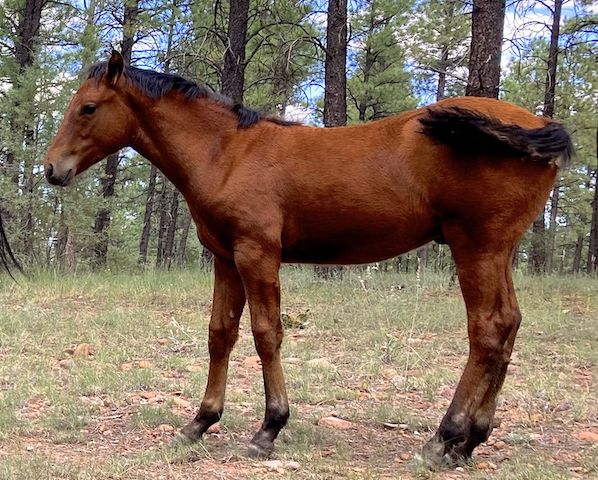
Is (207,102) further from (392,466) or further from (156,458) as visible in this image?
(392,466)

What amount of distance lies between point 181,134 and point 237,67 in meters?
9.57

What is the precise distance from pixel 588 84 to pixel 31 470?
63.6 ft

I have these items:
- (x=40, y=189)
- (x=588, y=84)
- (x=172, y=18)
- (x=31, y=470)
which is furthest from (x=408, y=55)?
(x=31, y=470)

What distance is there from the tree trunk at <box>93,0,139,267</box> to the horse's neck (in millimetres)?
11199

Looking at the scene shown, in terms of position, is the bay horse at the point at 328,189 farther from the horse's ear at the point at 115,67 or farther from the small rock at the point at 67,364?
the small rock at the point at 67,364

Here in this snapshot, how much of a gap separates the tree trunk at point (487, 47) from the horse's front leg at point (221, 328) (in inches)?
265

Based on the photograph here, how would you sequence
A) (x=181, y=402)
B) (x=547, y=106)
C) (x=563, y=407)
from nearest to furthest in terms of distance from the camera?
(x=563, y=407)
(x=181, y=402)
(x=547, y=106)

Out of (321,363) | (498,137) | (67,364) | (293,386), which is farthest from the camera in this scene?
(321,363)

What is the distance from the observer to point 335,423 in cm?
426

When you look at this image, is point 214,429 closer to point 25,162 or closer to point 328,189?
point 328,189

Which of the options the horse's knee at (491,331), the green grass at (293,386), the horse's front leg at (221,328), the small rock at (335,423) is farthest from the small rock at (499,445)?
the horse's front leg at (221,328)

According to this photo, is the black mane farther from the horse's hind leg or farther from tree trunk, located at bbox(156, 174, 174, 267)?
tree trunk, located at bbox(156, 174, 174, 267)

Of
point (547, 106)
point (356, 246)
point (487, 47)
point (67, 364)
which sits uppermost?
point (547, 106)

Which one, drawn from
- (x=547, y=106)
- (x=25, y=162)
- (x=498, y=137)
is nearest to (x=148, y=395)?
(x=498, y=137)
